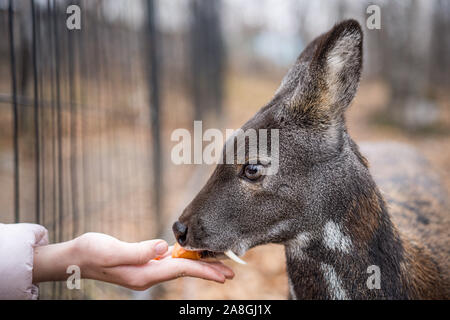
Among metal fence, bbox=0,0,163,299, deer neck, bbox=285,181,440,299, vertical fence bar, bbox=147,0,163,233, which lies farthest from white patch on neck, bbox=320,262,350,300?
vertical fence bar, bbox=147,0,163,233

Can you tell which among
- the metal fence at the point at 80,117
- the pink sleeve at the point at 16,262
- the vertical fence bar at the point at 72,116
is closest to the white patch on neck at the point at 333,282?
the pink sleeve at the point at 16,262

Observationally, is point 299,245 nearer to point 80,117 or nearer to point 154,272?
point 154,272

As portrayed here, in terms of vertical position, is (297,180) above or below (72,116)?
below

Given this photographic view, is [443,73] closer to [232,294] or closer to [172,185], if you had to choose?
[172,185]

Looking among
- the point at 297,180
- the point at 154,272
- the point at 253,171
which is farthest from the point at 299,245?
the point at 154,272

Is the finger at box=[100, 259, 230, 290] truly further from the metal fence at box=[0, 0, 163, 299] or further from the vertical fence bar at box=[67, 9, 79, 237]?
the vertical fence bar at box=[67, 9, 79, 237]

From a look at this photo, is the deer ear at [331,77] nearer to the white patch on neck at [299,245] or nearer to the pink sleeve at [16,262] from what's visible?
the white patch on neck at [299,245]
